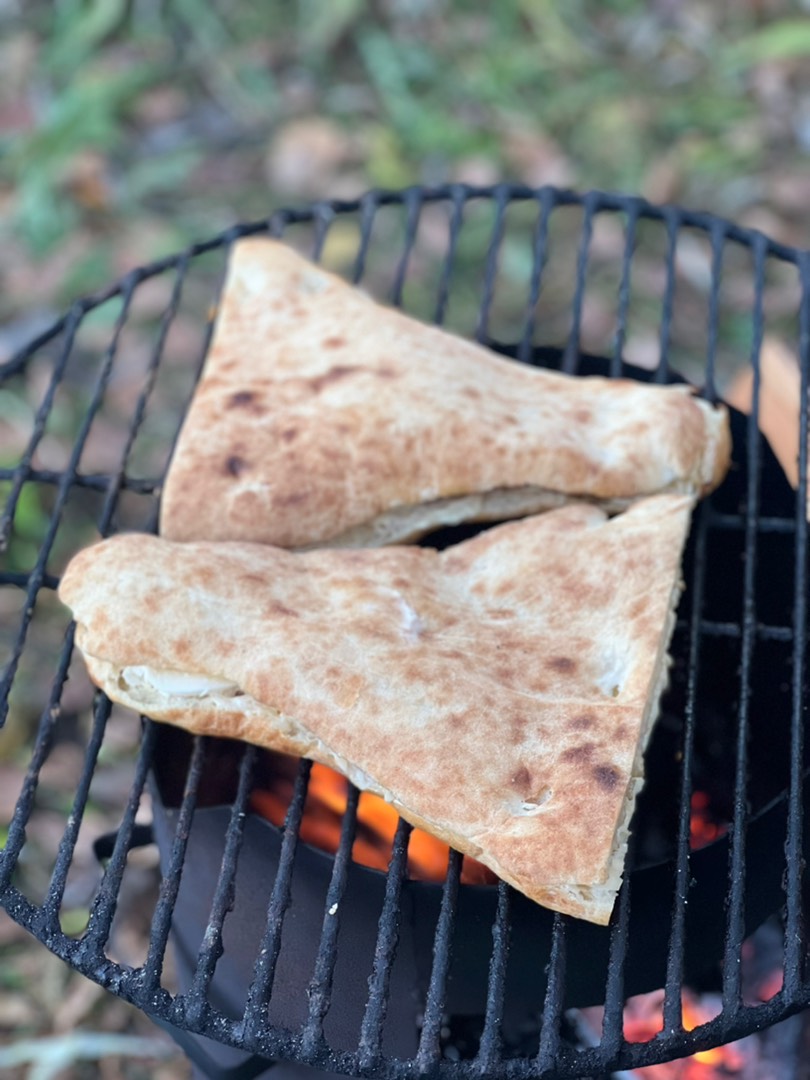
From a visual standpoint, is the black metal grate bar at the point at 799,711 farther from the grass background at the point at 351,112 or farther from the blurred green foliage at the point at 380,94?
the blurred green foliage at the point at 380,94

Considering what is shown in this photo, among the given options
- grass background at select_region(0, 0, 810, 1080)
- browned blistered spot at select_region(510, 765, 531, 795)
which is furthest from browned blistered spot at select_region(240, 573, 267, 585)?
grass background at select_region(0, 0, 810, 1080)

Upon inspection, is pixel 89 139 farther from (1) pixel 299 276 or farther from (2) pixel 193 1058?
(2) pixel 193 1058

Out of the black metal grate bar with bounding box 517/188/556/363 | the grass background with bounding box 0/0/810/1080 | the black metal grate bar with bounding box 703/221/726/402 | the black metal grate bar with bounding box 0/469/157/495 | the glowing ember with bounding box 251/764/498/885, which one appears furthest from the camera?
the grass background with bounding box 0/0/810/1080

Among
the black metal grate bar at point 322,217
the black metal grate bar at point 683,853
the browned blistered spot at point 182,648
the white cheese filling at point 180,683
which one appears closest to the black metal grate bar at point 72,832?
the white cheese filling at point 180,683

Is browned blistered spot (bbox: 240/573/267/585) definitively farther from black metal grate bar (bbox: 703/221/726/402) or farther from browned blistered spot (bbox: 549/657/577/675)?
black metal grate bar (bbox: 703/221/726/402)

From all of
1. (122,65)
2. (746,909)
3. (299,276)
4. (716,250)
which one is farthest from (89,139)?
(746,909)
